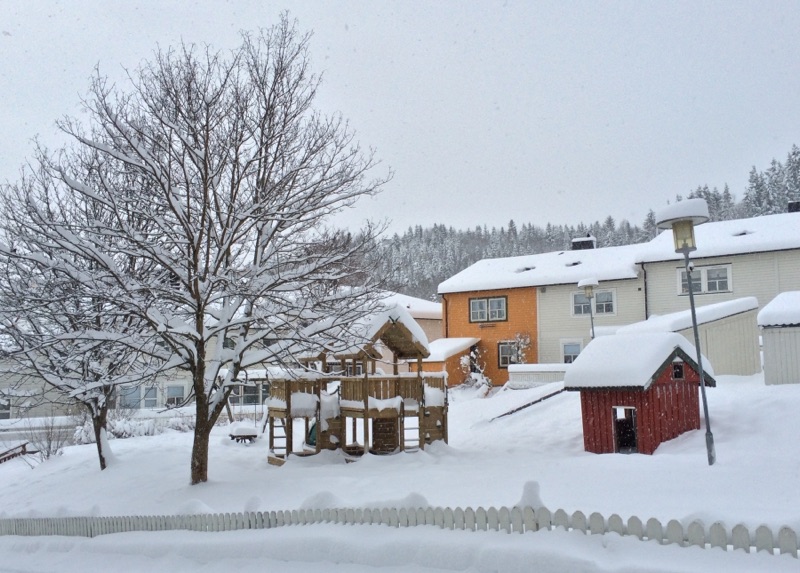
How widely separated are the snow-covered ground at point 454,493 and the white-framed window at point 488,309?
14031 mm

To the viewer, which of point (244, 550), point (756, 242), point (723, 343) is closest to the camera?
point (244, 550)

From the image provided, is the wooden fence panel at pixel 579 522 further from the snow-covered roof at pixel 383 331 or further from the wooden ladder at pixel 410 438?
the wooden ladder at pixel 410 438

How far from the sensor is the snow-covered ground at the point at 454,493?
264 inches

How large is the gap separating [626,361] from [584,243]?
77.1ft

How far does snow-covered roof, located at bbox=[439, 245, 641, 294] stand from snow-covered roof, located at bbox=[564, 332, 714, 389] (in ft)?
51.1

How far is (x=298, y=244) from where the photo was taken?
1363cm

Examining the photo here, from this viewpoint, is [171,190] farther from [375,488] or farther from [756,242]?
[756,242]

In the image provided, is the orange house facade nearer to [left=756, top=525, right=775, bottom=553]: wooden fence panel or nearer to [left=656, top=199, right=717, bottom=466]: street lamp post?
[left=656, top=199, right=717, bottom=466]: street lamp post

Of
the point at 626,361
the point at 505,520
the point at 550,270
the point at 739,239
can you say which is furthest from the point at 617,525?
the point at 550,270

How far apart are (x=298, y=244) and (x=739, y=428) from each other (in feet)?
33.3

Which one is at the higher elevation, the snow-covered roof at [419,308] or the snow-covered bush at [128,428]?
the snow-covered roof at [419,308]

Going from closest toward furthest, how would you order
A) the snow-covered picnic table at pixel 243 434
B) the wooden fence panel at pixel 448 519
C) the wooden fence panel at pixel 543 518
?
the wooden fence panel at pixel 543 518 → the wooden fence panel at pixel 448 519 → the snow-covered picnic table at pixel 243 434

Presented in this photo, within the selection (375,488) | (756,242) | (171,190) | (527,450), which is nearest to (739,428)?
(527,450)

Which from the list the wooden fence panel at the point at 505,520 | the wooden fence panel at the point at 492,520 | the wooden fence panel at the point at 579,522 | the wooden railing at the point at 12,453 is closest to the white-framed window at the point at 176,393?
the wooden railing at the point at 12,453
